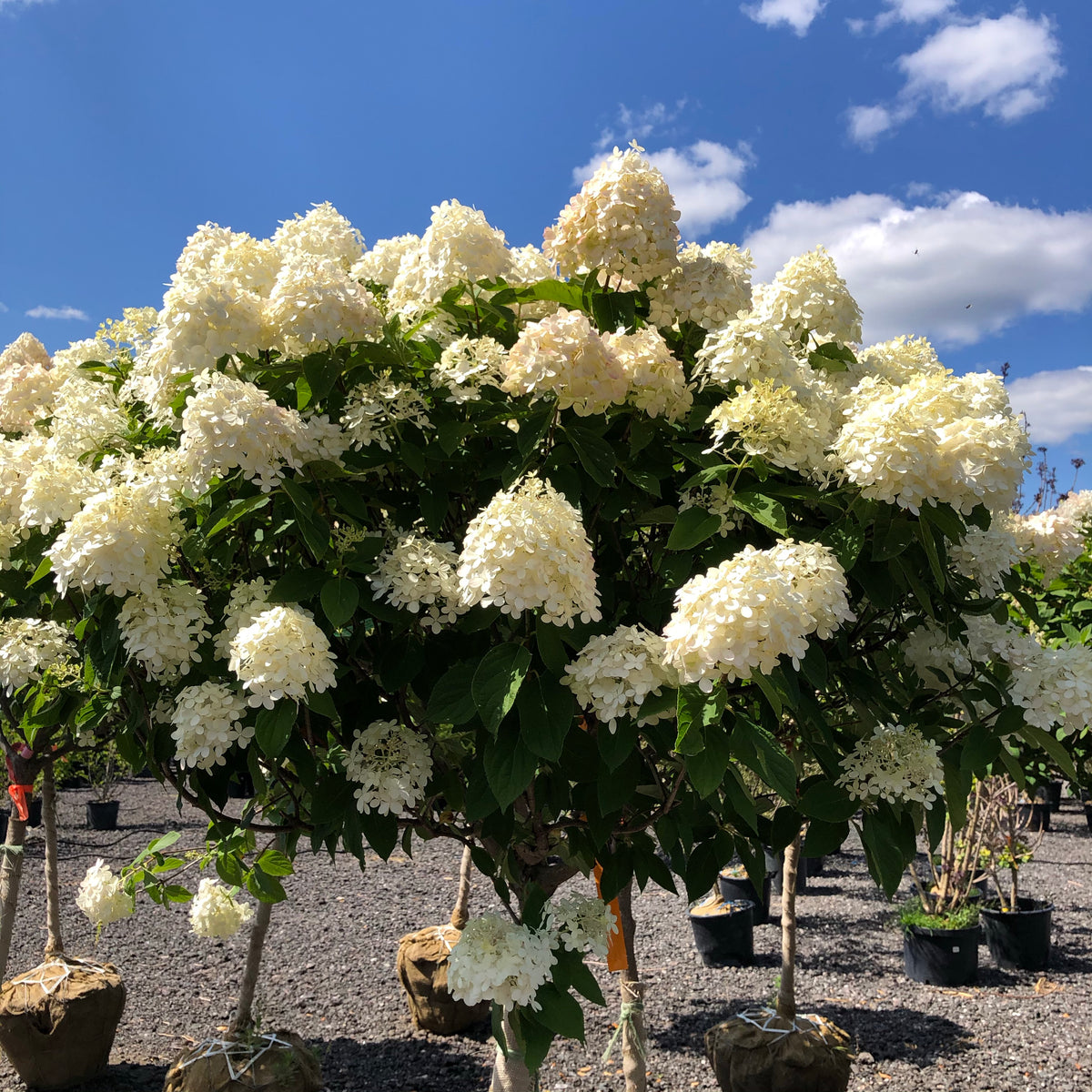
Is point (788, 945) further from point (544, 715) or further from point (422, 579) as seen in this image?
point (422, 579)

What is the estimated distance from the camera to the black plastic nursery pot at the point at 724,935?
6.20 m

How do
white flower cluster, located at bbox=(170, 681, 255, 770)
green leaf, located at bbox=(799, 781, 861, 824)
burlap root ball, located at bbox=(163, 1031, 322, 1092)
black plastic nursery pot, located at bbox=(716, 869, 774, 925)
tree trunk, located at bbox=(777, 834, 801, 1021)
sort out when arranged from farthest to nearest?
black plastic nursery pot, located at bbox=(716, 869, 774, 925) → tree trunk, located at bbox=(777, 834, 801, 1021) → burlap root ball, located at bbox=(163, 1031, 322, 1092) → green leaf, located at bbox=(799, 781, 861, 824) → white flower cluster, located at bbox=(170, 681, 255, 770)

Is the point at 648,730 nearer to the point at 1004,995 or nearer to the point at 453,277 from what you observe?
the point at 453,277

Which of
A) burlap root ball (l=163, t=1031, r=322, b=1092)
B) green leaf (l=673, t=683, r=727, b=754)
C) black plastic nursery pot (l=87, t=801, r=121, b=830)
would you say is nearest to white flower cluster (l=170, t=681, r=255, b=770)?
green leaf (l=673, t=683, r=727, b=754)

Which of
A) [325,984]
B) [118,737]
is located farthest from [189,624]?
[325,984]

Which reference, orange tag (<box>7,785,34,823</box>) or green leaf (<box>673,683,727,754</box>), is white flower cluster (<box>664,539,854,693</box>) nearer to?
green leaf (<box>673,683,727,754</box>)

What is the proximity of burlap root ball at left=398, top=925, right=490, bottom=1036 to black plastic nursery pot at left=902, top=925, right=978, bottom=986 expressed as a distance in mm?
2773

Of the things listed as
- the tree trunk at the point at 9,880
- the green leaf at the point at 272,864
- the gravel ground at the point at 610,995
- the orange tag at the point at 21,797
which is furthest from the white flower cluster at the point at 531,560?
the tree trunk at the point at 9,880

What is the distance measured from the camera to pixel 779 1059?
13.3 ft

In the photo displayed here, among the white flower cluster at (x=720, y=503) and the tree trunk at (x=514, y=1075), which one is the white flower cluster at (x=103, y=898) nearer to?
the tree trunk at (x=514, y=1075)

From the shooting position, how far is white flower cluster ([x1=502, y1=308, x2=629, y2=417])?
1727 millimetres

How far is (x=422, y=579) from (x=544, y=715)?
338mm

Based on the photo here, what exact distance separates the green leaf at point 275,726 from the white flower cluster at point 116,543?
0.34 meters

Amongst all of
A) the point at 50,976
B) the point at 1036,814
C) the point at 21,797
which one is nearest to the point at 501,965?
the point at 21,797
